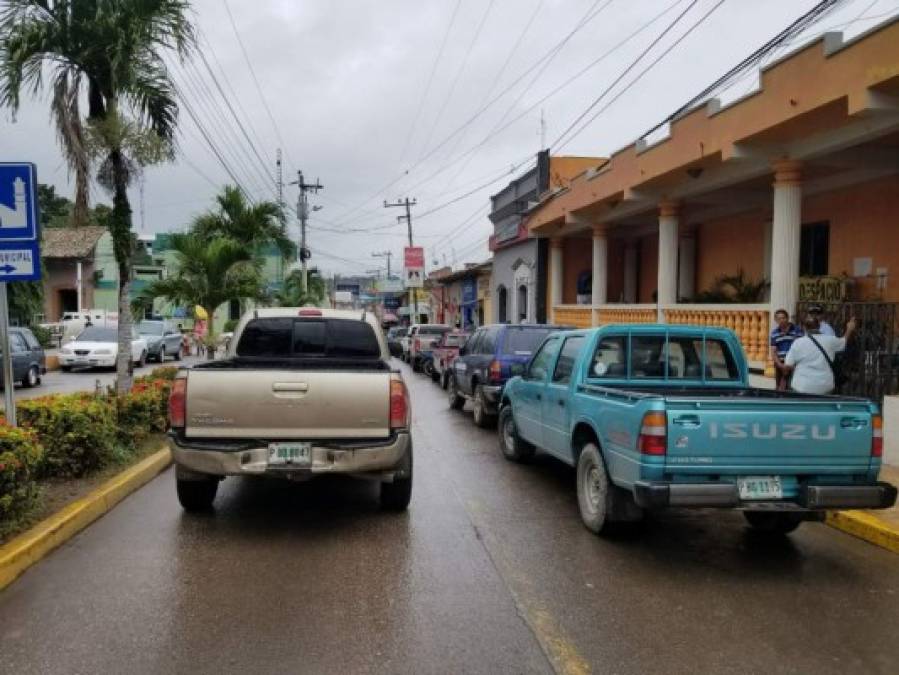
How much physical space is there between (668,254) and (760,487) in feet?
36.3

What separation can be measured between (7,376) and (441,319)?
46.1m

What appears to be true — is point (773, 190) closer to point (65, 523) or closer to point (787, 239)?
point (787, 239)

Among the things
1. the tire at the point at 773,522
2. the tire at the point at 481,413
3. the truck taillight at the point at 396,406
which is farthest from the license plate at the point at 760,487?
the tire at the point at 481,413

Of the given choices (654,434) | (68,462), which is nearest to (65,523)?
(68,462)

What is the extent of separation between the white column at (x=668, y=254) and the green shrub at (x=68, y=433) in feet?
37.1

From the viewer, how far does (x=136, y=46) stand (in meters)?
9.96

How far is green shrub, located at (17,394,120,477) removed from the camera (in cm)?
687

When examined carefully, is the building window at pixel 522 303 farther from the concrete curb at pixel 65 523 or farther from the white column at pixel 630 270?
the concrete curb at pixel 65 523

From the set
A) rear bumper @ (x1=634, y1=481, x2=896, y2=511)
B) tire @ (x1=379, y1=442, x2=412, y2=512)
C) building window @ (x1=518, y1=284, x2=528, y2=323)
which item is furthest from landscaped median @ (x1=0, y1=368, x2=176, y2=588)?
building window @ (x1=518, y1=284, x2=528, y2=323)

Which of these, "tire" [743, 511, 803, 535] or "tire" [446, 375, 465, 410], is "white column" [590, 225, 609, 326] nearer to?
"tire" [446, 375, 465, 410]

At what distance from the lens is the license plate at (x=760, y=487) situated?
5.12 m

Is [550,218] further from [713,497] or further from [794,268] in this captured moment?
[713,497]

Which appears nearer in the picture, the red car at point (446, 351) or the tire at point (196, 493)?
the tire at point (196, 493)

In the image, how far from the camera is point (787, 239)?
11.3m
